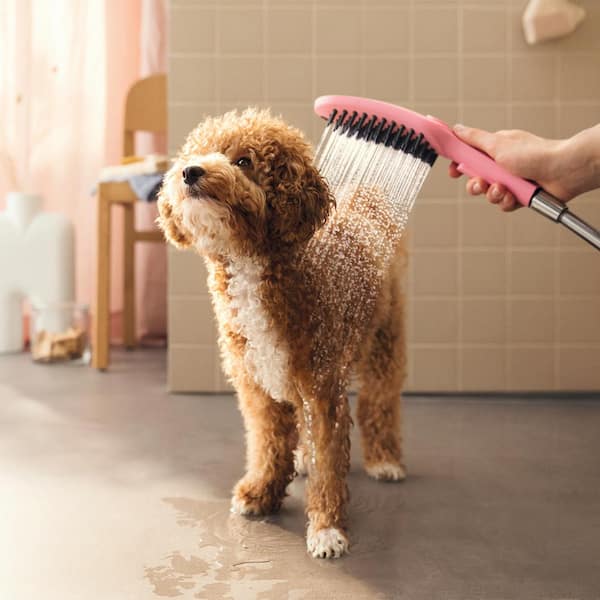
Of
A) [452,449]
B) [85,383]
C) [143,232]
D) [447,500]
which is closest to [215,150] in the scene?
[447,500]

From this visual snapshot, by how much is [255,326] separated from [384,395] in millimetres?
451

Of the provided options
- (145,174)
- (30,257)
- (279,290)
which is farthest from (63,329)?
(279,290)

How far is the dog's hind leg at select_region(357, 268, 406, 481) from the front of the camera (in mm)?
1604

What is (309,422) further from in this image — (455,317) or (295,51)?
(295,51)

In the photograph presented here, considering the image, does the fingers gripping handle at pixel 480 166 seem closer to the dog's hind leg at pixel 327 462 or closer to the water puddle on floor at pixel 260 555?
the dog's hind leg at pixel 327 462

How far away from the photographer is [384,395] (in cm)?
163

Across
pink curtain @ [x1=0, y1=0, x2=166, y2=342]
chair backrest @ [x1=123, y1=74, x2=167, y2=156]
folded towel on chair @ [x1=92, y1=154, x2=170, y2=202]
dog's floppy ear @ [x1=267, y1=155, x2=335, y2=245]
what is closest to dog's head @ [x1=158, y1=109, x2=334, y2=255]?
dog's floppy ear @ [x1=267, y1=155, x2=335, y2=245]

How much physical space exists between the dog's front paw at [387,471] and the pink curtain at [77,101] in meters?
2.06

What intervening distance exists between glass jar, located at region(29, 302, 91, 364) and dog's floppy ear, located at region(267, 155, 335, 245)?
6.47 ft

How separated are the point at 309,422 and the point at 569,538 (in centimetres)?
47

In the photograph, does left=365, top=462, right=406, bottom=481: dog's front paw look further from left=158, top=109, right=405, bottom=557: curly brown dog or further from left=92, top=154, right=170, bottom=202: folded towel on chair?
left=92, top=154, right=170, bottom=202: folded towel on chair

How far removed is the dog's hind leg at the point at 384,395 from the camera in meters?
1.60

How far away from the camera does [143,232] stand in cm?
326

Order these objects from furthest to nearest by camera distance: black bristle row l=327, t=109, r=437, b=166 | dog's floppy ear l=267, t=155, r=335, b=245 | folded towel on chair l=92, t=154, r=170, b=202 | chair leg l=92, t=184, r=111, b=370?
chair leg l=92, t=184, r=111, b=370, folded towel on chair l=92, t=154, r=170, b=202, black bristle row l=327, t=109, r=437, b=166, dog's floppy ear l=267, t=155, r=335, b=245
